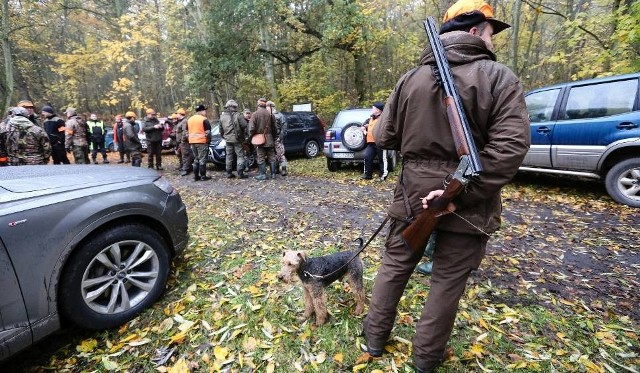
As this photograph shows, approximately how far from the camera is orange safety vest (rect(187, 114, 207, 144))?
853 centimetres

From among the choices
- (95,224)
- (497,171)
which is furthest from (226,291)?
(497,171)

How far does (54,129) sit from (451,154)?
10.8 meters

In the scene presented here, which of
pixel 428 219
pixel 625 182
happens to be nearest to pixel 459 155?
pixel 428 219

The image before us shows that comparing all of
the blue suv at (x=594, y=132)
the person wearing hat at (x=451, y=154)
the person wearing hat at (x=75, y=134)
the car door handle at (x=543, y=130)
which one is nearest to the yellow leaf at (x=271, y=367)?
the person wearing hat at (x=451, y=154)

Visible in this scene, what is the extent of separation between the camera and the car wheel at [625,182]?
4.94m

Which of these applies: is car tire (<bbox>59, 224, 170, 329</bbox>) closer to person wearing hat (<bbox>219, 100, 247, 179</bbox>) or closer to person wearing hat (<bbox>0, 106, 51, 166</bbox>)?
person wearing hat (<bbox>0, 106, 51, 166</bbox>)

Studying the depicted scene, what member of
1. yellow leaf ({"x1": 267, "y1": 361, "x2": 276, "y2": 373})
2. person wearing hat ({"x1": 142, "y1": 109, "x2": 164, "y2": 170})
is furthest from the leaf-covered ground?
person wearing hat ({"x1": 142, "y1": 109, "x2": 164, "y2": 170})

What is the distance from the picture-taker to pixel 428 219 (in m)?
1.83

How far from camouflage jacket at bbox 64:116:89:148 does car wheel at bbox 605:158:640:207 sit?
43.8ft

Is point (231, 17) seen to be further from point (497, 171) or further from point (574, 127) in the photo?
point (497, 171)

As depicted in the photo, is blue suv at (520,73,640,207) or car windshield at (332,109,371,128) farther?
car windshield at (332,109,371,128)

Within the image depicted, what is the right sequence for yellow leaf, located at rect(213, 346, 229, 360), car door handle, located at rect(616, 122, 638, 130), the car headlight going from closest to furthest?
1. yellow leaf, located at rect(213, 346, 229, 360)
2. the car headlight
3. car door handle, located at rect(616, 122, 638, 130)

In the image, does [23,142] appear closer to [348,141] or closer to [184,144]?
[184,144]

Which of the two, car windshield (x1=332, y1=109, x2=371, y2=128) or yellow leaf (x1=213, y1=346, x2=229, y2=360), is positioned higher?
car windshield (x1=332, y1=109, x2=371, y2=128)
